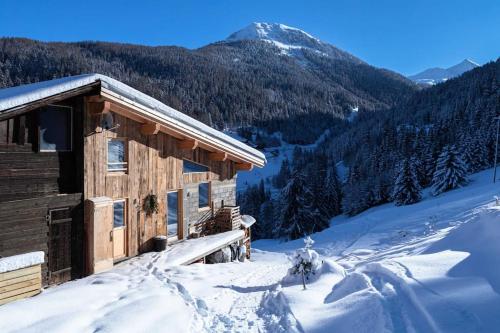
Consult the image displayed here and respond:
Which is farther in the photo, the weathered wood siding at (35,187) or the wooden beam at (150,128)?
the wooden beam at (150,128)

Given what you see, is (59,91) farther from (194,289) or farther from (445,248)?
(445,248)

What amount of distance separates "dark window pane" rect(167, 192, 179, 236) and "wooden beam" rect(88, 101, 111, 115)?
4282 millimetres

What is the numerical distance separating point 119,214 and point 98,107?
10.9 ft

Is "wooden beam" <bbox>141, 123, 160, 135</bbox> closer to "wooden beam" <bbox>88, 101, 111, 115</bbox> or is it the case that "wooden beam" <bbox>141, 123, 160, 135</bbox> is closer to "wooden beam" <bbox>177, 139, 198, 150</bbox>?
"wooden beam" <bbox>177, 139, 198, 150</bbox>

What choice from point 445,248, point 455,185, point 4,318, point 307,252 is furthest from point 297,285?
point 455,185

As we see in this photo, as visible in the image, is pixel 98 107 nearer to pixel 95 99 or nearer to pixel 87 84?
pixel 95 99

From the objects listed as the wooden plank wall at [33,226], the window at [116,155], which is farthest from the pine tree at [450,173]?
the wooden plank wall at [33,226]

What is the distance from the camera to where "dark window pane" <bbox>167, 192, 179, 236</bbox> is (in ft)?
43.0

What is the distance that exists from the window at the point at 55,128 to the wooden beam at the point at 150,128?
251 cm

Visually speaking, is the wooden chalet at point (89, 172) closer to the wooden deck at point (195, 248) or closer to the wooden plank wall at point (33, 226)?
the wooden plank wall at point (33, 226)

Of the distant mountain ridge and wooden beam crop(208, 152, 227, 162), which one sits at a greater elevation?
the distant mountain ridge

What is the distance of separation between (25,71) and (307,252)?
133 m

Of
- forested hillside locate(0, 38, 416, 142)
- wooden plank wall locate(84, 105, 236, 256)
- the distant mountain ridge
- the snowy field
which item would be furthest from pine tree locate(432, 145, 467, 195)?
forested hillside locate(0, 38, 416, 142)

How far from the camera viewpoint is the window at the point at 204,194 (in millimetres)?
14933
